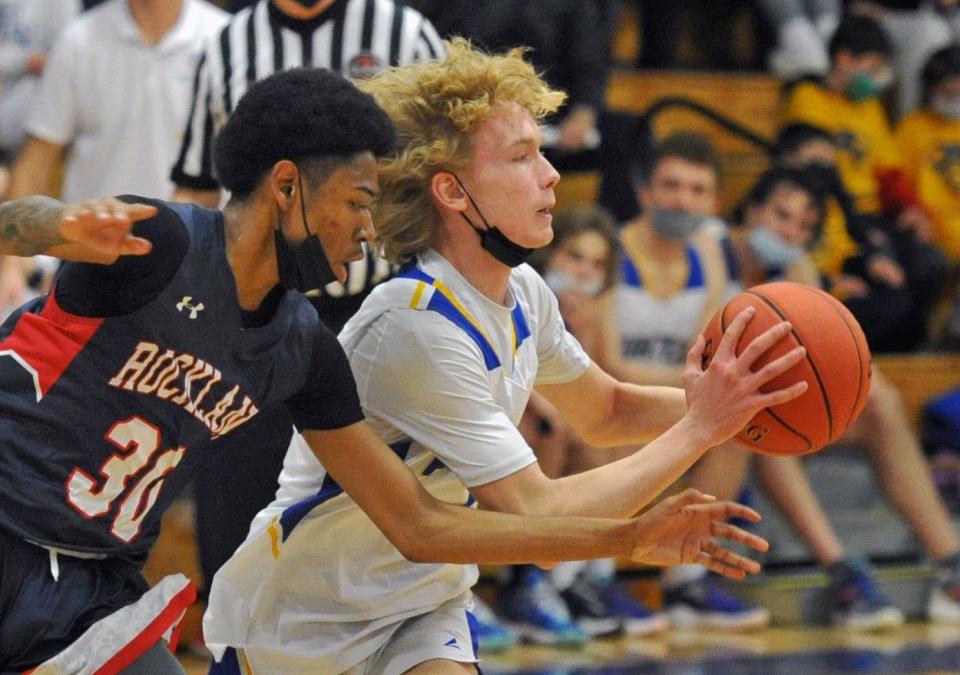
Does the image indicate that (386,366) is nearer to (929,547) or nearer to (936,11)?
(929,547)

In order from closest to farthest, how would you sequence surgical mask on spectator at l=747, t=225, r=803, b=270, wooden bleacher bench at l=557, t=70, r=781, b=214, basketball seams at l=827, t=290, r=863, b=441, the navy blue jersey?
1. the navy blue jersey
2. basketball seams at l=827, t=290, r=863, b=441
3. surgical mask on spectator at l=747, t=225, r=803, b=270
4. wooden bleacher bench at l=557, t=70, r=781, b=214

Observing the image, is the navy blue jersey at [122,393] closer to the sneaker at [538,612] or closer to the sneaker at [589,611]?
the sneaker at [538,612]

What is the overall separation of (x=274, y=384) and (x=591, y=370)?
0.95m

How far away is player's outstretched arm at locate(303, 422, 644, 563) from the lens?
313cm

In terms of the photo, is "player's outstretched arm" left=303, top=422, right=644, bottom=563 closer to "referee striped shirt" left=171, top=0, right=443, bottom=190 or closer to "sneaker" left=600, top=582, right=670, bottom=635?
"referee striped shirt" left=171, top=0, right=443, bottom=190

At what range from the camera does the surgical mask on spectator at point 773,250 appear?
22.5 feet

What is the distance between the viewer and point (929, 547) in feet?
22.5

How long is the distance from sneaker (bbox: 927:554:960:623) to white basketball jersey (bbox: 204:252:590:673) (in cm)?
360

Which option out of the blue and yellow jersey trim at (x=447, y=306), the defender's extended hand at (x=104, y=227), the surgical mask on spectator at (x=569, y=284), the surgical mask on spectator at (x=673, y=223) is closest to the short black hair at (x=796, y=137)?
the surgical mask on spectator at (x=673, y=223)

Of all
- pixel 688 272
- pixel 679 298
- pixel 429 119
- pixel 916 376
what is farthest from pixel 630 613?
pixel 429 119

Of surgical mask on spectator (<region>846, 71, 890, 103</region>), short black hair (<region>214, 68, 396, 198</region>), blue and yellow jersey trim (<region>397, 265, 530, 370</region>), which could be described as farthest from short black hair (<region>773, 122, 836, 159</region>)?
short black hair (<region>214, 68, 396, 198</region>)

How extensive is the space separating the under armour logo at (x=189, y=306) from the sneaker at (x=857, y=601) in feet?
13.6

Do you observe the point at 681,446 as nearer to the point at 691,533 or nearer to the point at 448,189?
the point at 691,533

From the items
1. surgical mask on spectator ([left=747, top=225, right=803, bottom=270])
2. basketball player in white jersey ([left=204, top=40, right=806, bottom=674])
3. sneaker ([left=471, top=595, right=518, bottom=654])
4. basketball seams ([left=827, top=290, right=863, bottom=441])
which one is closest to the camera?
basketball player in white jersey ([left=204, top=40, right=806, bottom=674])
